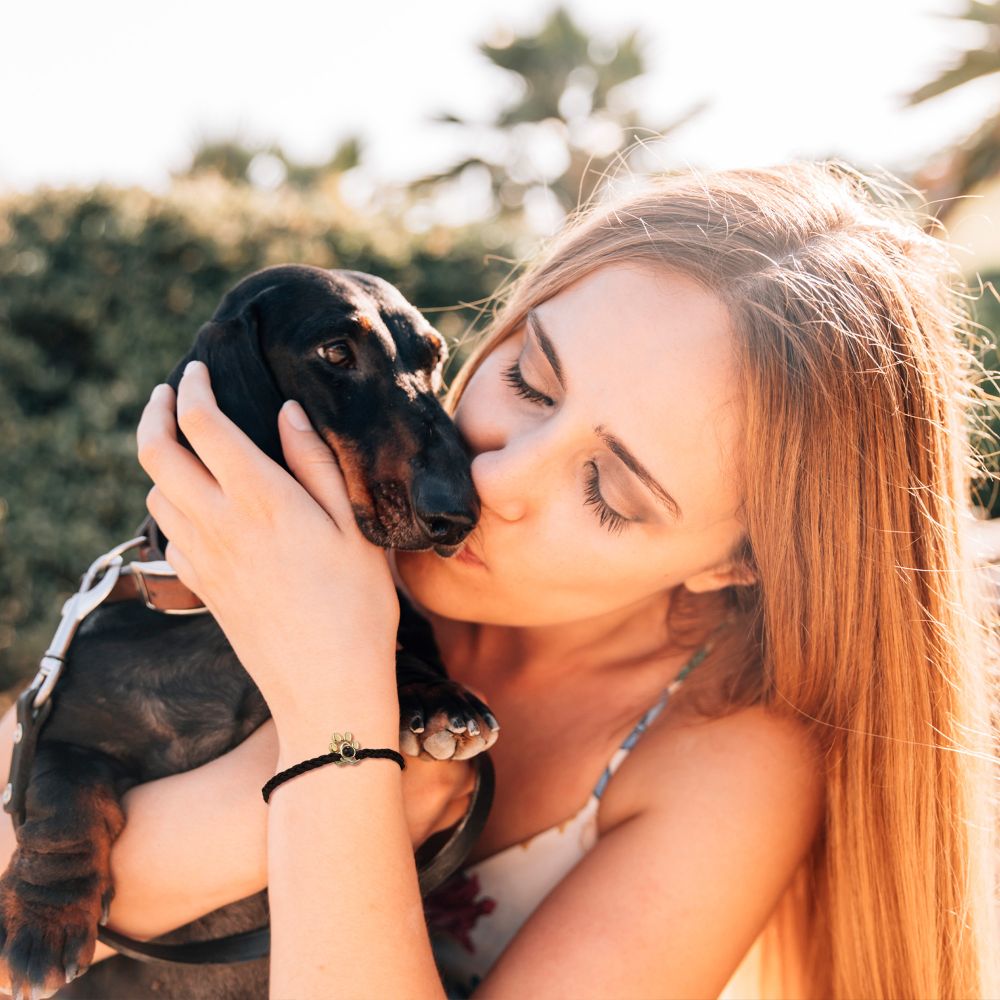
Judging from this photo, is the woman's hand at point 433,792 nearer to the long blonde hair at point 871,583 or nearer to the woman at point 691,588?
the woman at point 691,588

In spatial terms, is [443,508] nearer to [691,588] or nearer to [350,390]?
[350,390]

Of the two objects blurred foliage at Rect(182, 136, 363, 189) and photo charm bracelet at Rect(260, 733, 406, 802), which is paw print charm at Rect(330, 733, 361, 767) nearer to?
photo charm bracelet at Rect(260, 733, 406, 802)

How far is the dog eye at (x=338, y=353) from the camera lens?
6.24 ft

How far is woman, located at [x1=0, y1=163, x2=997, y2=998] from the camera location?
1.70 metres

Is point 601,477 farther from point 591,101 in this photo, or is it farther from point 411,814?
point 591,101

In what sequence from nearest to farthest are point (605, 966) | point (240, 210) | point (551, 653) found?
point (605, 966), point (551, 653), point (240, 210)

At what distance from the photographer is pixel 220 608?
176cm

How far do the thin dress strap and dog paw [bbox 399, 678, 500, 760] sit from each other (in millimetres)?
355

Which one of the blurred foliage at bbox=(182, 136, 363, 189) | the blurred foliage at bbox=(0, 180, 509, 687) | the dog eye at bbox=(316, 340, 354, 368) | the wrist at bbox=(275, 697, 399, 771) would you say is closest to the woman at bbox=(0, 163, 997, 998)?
the wrist at bbox=(275, 697, 399, 771)

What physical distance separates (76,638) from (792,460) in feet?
4.86

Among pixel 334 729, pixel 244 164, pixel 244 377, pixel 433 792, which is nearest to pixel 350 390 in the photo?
pixel 244 377

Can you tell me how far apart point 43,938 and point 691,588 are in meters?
1.39

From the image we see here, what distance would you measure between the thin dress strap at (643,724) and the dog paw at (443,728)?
1.16 ft

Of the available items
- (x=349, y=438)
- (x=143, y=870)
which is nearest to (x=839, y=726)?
(x=349, y=438)
